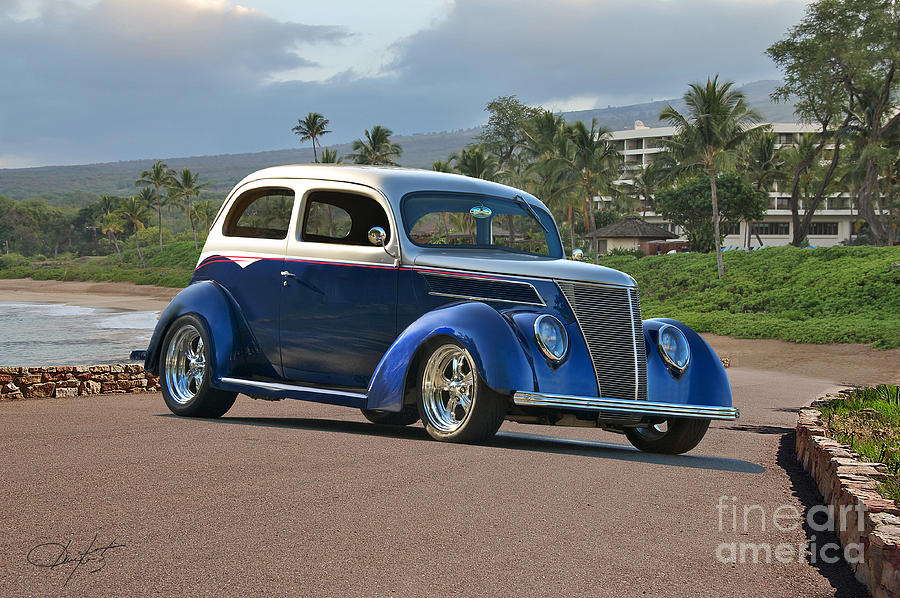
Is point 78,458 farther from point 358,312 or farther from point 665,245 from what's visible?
point 665,245

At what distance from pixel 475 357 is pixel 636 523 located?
7.47ft

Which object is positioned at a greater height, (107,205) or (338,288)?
(107,205)

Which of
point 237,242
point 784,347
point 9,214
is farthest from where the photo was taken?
point 9,214

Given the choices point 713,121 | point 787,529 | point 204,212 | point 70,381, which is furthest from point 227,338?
point 204,212

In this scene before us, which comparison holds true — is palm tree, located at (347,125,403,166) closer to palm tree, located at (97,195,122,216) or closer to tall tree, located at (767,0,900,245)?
tall tree, located at (767,0,900,245)

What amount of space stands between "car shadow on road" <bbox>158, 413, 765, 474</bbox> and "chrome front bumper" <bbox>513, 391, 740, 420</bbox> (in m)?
0.44

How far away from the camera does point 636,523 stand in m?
5.32

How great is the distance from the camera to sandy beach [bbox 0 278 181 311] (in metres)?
78.4

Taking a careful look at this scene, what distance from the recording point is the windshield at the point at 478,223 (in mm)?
8617

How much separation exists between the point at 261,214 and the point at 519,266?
3396mm

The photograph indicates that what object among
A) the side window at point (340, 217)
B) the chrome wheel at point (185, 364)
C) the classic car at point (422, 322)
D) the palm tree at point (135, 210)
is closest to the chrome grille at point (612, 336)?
the classic car at point (422, 322)

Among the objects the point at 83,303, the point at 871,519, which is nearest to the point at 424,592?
the point at 871,519

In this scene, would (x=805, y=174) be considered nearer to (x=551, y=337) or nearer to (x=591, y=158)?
(x=591, y=158)

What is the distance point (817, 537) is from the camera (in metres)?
5.36
